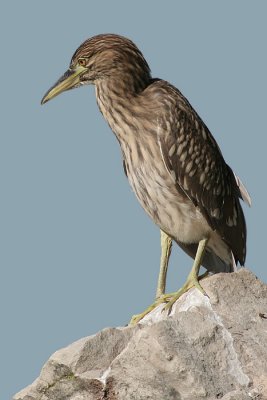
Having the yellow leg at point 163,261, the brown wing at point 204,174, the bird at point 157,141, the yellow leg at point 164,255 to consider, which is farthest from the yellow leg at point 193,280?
the yellow leg at point 164,255

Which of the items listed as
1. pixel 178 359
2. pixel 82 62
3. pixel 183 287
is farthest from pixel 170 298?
pixel 82 62

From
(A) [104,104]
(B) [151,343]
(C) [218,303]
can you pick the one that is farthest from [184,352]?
(A) [104,104]

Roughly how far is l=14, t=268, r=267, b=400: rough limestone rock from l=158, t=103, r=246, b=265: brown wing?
1350mm

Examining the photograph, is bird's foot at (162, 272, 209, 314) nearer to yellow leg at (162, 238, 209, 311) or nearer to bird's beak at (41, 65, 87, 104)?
yellow leg at (162, 238, 209, 311)

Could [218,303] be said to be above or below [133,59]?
below

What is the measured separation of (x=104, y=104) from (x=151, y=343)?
286cm

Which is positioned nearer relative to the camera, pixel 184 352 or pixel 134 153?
pixel 184 352

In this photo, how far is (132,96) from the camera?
11039 millimetres

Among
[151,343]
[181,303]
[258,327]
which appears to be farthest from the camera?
[181,303]

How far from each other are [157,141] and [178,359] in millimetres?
2582

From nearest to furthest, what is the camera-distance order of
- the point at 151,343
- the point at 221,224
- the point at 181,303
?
the point at 151,343 < the point at 181,303 < the point at 221,224

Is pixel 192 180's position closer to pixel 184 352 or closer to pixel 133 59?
pixel 133 59

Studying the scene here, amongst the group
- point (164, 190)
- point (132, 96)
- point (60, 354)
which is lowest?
point (60, 354)

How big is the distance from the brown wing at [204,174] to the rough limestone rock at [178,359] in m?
1.35
